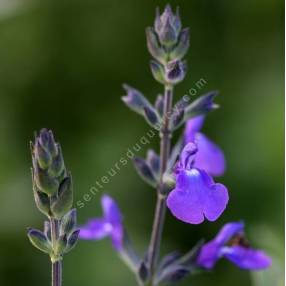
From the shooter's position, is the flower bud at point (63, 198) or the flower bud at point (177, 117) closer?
the flower bud at point (63, 198)

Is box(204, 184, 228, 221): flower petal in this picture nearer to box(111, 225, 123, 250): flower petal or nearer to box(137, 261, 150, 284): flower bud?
box(137, 261, 150, 284): flower bud

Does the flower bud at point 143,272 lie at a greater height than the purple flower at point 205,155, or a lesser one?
lesser

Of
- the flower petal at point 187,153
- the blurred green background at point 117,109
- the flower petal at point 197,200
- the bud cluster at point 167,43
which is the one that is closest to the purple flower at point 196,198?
the flower petal at point 197,200

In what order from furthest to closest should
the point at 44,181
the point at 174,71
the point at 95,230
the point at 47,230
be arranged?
the point at 95,230 → the point at 174,71 → the point at 47,230 → the point at 44,181

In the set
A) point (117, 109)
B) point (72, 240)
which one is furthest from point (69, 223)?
point (117, 109)

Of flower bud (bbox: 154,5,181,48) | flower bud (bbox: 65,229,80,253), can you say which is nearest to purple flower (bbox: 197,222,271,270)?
flower bud (bbox: 154,5,181,48)

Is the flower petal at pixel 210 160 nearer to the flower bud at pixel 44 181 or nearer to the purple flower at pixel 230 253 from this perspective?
the purple flower at pixel 230 253

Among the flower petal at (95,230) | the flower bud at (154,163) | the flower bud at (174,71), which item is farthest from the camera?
the flower petal at (95,230)

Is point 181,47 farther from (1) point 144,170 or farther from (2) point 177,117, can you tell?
(1) point 144,170
